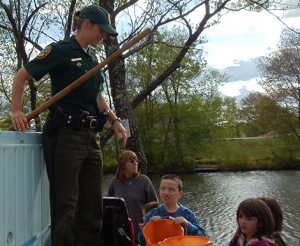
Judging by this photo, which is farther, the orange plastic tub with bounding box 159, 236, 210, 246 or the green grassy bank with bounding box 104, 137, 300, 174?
the green grassy bank with bounding box 104, 137, 300, 174

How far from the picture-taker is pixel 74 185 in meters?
2.64

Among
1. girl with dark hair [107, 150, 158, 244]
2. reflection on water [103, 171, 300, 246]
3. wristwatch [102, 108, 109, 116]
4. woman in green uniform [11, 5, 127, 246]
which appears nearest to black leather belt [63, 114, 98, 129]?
woman in green uniform [11, 5, 127, 246]

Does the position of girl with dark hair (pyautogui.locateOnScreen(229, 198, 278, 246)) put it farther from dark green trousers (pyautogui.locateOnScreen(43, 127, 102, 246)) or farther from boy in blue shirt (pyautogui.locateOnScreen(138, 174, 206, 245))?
dark green trousers (pyautogui.locateOnScreen(43, 127, 102, 246))

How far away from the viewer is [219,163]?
3778 cm

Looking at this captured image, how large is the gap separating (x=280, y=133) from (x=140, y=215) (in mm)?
33350

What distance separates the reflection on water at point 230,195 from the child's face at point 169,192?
10602mm

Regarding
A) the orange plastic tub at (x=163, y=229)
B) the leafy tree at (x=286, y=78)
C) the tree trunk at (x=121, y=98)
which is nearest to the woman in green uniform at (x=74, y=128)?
the orange plastic tub at (x=163, y=229)

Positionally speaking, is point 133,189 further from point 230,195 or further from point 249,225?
point 230,195

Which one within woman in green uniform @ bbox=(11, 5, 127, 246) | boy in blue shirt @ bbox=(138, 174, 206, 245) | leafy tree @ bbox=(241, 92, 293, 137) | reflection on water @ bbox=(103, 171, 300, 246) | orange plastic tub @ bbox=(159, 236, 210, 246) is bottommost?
reflection on water @ bbox=(103, 171, 300, 246)

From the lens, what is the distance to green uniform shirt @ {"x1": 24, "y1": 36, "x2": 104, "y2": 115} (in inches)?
106

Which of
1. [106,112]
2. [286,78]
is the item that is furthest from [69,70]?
[286,78]

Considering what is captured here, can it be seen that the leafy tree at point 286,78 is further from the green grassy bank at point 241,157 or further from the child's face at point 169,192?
the child's face at point 169,192

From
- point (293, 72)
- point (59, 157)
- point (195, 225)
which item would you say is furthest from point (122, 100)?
point (293, 72)

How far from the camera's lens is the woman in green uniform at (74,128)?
2.60 m
